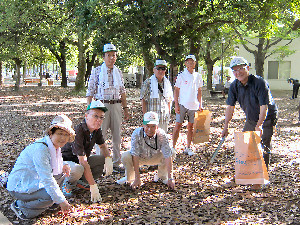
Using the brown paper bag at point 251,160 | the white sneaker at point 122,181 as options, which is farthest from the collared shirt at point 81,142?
the brown paper bag at point 251,160

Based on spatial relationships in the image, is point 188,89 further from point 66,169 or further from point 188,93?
point 66,169

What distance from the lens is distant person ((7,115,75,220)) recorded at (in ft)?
12.6

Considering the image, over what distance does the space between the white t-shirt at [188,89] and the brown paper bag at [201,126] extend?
7.4 inches

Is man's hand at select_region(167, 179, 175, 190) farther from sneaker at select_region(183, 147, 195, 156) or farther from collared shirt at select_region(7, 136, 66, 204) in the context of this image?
sneaker at select_region(183, 147, 195, 156)

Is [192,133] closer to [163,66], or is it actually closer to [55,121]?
[163,66]

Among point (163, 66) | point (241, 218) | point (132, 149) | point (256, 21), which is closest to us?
point (241, 218)

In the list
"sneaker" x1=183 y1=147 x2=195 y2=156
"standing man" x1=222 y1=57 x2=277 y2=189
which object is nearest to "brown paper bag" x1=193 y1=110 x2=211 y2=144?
"sneaker" x1=183 y1=147 x2=195 y2=156

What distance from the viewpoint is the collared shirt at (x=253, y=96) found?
4.88 m

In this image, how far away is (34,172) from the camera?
13.3 ft

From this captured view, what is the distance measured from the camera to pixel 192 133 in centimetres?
741

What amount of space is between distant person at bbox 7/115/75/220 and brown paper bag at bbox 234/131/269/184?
211cm

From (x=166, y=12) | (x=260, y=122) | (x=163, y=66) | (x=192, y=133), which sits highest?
(x=166, y=12)

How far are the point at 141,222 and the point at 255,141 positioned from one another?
1722 mm

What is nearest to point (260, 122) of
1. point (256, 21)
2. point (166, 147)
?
point (166, 147)
